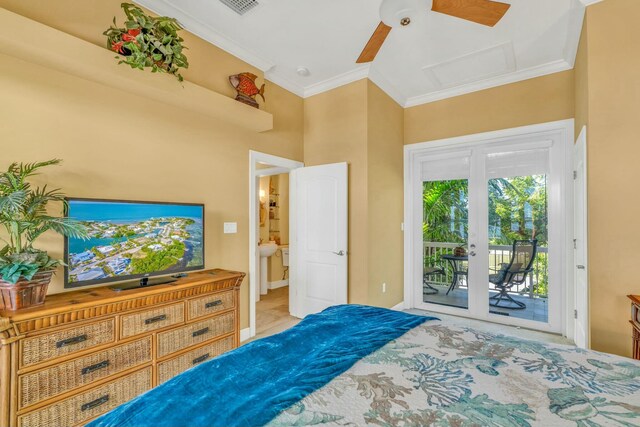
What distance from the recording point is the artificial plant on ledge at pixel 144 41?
2.04 meters

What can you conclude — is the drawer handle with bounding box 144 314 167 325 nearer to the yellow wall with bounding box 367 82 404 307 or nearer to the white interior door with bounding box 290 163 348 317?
the white interior door with bounding box 290 163 348 317

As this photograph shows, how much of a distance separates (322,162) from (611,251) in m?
2.91

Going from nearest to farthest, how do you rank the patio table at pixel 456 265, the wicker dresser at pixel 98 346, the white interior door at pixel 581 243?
the wicker dresser at pixel 98 346 → the white interior door at pixel 581 243 → the patio table at pixel 456 265

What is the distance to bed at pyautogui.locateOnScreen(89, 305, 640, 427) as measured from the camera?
0.93m

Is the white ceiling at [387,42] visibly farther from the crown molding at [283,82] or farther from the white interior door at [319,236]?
the white interior door at [319,236]

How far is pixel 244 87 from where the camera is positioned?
9.79ft

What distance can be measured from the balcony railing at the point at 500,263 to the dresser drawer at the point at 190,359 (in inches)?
116

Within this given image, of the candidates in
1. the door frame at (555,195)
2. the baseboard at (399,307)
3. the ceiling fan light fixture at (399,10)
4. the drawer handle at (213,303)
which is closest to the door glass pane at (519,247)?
the door frame at (555,195)

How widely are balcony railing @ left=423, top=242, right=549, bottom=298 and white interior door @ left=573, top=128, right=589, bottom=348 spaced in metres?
0.46

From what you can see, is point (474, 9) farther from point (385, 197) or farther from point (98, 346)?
point (98, 346)

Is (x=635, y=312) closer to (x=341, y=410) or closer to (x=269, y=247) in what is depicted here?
(x=341, y=410)

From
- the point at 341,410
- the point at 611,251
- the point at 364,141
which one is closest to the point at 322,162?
the point at 364,141

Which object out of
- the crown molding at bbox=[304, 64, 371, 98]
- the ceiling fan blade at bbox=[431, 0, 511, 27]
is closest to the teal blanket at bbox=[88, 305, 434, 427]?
the ceiling fan blade at bbox=[431, 0, 511, 27]

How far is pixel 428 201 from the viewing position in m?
4.30
